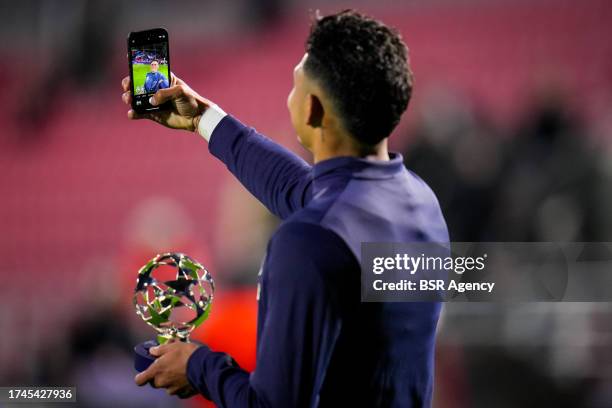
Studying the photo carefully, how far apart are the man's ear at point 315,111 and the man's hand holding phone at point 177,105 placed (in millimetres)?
488

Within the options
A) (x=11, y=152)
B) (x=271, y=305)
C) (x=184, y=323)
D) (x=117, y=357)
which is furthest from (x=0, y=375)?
→ (x=271, y=305)

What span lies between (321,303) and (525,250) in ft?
8.10

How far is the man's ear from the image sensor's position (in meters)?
1.60

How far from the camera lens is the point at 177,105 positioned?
205cm

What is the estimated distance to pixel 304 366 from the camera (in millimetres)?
1432

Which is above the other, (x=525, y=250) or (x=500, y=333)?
(x=525, y=250)

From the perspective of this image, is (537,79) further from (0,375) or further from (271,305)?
(271,305)

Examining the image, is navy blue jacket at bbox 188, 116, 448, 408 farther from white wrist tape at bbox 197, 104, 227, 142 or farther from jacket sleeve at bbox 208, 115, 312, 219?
white wrist tape at bbox 197, 104, 227, 142

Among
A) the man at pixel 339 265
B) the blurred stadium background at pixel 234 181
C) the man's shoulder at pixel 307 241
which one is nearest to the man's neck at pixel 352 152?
the man at pixel 339 265

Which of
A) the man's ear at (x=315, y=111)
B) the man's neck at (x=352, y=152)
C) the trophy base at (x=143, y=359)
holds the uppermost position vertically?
the man's ear at (x=315, y=111)

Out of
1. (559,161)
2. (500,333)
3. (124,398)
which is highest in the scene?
(559,161)

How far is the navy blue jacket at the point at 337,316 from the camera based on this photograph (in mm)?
1435

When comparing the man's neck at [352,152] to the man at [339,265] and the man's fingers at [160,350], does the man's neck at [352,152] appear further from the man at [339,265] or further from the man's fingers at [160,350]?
the man's fingers at [160,350]

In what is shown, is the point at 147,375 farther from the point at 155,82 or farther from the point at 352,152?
the point at 155,82
